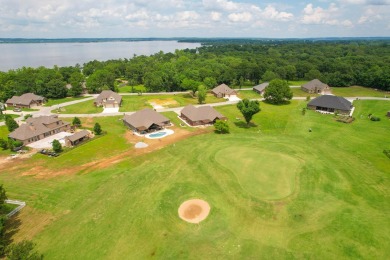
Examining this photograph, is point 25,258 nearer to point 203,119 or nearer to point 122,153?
point 122,153

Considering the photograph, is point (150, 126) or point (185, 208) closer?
point (185, 208)

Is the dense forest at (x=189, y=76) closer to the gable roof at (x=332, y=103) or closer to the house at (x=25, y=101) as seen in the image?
the house at (x=25, y=101)

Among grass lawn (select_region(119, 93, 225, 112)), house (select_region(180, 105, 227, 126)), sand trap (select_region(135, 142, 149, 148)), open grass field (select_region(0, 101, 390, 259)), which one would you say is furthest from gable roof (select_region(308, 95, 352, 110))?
sand trap (select_region(135, 142, 149, 148))

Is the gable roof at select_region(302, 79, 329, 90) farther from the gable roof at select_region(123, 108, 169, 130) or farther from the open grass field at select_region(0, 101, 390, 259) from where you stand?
the gable roof at select_region(123, 108, 169, 130)

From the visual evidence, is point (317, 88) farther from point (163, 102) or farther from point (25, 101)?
point (25, 101)

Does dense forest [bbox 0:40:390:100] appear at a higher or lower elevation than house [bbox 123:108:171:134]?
higher

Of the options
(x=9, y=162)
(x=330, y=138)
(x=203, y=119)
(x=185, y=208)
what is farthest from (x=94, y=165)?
(x=330, y=138)

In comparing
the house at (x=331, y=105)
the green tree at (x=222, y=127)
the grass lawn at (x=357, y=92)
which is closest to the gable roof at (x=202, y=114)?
the green tree at (x=222, y=127)
